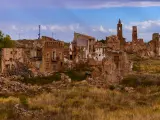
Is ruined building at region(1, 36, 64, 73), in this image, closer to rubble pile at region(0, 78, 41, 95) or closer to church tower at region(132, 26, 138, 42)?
rubble pile at region(0, 78, 41, 95)

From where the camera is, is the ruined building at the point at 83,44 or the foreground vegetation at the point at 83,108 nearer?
the foreground vegetation at the point at 83,108

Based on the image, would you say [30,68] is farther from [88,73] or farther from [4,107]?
[4,107]

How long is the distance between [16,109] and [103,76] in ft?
79.8

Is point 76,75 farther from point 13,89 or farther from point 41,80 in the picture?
point 13,89

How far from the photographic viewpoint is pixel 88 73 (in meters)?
51.3

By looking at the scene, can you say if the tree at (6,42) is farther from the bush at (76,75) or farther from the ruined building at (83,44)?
the bush at (76,75)

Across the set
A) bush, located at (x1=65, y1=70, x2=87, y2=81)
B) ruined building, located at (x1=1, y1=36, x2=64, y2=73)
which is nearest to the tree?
ruined building, located at (x1=1, y1=36, x2=64, y2=73)

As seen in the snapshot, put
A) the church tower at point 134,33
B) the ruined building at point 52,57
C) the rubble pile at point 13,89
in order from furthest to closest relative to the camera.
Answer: the church tower at point 134,33
the ruined building at point 52,57
the rubble pile at point 13,89

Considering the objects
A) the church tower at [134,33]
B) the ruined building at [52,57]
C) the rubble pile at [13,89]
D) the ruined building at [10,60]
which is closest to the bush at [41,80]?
the ruined building at [10,60]

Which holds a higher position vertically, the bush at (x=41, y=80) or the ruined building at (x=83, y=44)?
the ruined building at (x=83, y=44)

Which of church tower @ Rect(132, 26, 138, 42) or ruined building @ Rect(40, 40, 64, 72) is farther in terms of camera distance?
church tower @ Rect(132, 26, 138, 42)

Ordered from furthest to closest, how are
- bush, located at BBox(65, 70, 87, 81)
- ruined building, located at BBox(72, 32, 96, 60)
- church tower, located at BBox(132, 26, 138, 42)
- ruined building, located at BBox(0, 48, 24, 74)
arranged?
church tower, located at BBox(132, 26, 138, 42) → ruined building, located at BBox(72, 32, 96, 60) → ruined building, located at BBox(0, 48, 24, 74) → bush, located at BBox(65, 70, 87, 81)

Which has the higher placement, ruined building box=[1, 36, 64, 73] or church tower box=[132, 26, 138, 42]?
church tower box=[132, 26, 138, 42]

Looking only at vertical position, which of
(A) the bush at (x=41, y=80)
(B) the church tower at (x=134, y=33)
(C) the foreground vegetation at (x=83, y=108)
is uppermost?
(B) the church tower at (x=134, y=33)
